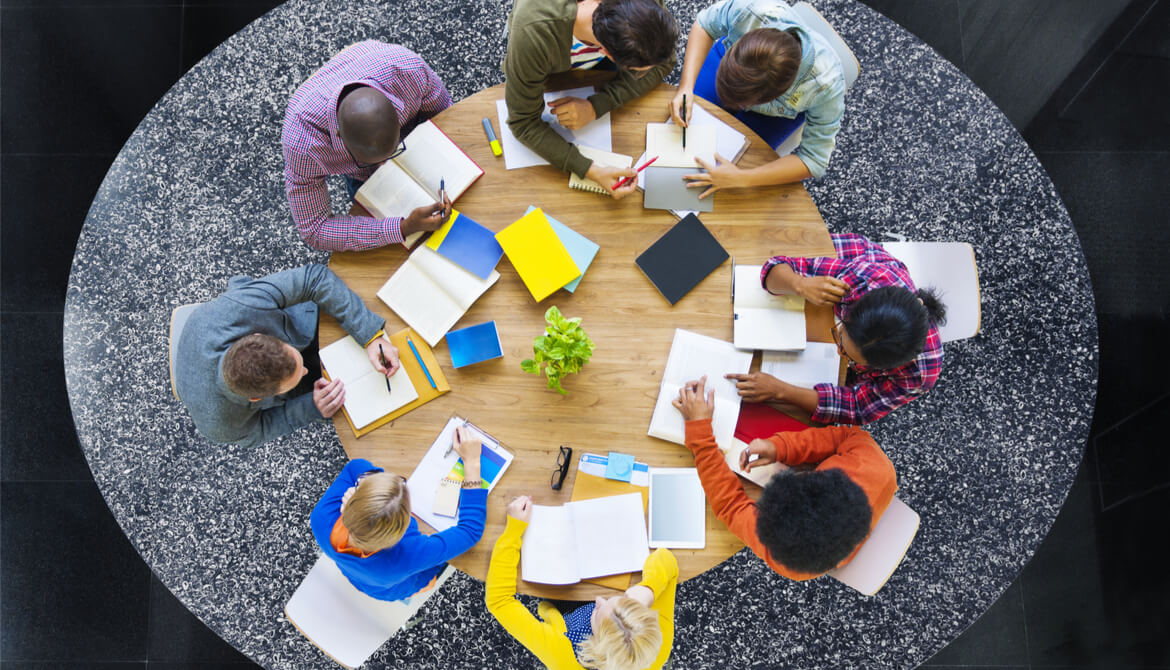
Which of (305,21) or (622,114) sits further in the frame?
(305,21)

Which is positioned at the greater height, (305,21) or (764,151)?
(764,151)

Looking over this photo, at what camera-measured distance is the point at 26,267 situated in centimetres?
287

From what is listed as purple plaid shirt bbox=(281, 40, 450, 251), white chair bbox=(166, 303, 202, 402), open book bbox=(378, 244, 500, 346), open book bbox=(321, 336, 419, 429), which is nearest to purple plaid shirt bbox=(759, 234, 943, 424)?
open book bbox=(378, 244, 500, 346)

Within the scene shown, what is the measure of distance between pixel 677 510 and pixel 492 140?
1.15 metres

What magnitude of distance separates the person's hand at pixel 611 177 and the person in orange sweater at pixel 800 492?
0.56 m

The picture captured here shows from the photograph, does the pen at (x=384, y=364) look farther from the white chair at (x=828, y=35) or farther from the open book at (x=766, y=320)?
the white chair at (x=828, y=35)

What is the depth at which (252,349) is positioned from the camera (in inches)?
67.6

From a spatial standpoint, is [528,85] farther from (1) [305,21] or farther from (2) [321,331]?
(1) [305,21]

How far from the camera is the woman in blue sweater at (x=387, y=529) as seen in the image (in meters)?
1.66

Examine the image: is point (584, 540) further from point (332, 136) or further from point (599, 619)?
point (332, 136)

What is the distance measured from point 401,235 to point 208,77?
1.69 meters

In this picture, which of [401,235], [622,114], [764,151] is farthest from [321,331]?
[764,151]

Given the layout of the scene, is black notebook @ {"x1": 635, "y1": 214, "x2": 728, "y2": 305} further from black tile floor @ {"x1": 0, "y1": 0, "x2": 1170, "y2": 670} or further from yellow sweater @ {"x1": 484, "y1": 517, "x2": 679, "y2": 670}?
black tile floor @ {"x1": 0, "y1": 0, "x2": 1170, "y2": 670}

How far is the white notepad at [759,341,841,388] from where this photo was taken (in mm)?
1911
